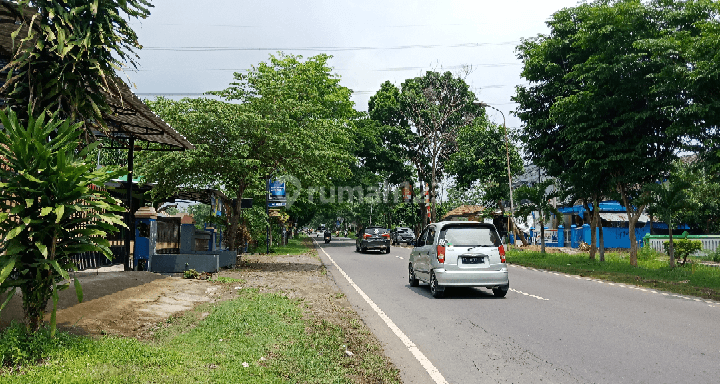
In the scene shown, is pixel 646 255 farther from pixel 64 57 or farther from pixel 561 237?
pixel 64 57

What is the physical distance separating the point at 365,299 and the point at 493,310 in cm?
305

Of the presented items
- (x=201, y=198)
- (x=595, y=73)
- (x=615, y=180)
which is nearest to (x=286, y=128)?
(x=201, y=198)

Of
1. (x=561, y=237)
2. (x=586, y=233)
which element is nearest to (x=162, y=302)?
(x=586, y=233)

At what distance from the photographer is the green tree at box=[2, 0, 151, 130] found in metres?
6.91

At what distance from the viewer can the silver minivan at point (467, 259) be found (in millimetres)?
12078

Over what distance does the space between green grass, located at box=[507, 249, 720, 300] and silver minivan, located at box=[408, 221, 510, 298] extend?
5.27 meters

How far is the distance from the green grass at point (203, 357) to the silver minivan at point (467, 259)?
14.8ft

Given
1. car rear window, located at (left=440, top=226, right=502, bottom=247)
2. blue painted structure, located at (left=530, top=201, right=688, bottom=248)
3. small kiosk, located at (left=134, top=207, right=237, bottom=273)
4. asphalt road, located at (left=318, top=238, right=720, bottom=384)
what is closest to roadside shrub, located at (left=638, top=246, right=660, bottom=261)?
Result: blue painted structure, located at (left=530, top=201, right=688, bottom=248)

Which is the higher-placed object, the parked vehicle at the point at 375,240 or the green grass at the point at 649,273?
the parked vehicle at the point at 375,240

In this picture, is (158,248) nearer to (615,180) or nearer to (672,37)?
(615,180)

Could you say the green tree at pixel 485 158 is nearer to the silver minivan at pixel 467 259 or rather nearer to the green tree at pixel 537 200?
the green tree at pixel 537 200

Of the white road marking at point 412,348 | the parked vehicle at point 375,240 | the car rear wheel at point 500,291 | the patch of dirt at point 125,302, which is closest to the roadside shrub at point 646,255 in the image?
the parked vehicle at point 375,240

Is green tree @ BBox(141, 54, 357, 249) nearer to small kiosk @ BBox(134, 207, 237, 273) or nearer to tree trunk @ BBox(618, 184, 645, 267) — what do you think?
small kiosk @ BBox(134, 207, 237, 273)

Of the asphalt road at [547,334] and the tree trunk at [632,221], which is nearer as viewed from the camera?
the asphalt road at [547,334]
